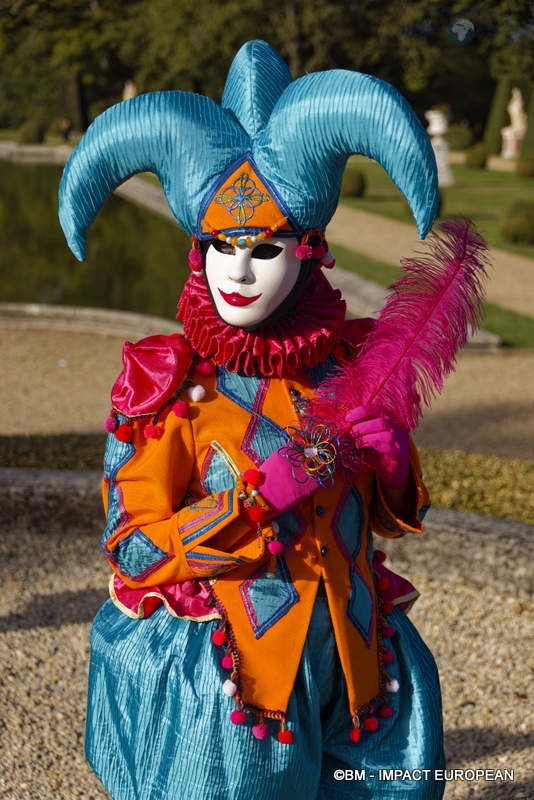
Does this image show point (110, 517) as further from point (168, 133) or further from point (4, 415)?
point (4, 415)

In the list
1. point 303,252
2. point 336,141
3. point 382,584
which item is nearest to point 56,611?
point 382,584

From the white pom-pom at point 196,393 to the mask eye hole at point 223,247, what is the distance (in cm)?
30

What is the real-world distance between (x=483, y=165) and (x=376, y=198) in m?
10.4

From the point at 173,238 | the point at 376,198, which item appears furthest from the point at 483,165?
the point at 173,238

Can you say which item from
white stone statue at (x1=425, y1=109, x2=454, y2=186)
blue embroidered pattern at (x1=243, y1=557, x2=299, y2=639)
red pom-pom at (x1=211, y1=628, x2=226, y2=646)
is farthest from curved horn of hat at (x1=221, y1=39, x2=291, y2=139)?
white stone statue at (x1=425, y1=109, x2=454, y2=186)

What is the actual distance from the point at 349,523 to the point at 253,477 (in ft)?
1.07

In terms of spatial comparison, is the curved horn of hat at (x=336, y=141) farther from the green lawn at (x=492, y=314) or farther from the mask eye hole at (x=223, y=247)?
the green lawn at (x=492, y=314)

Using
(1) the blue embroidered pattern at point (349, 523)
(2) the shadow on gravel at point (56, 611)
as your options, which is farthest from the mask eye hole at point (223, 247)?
(2) the shadow on gravel at point (56, 611)

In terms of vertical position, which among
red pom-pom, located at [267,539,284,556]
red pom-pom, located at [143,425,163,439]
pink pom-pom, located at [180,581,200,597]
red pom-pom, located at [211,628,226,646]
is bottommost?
red pom-pom, located at [211,628,226,646]

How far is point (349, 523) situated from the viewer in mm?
2541

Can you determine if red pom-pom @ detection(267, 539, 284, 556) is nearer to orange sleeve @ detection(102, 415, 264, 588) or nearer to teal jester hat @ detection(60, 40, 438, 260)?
orange sleeve @ detection(102, 415, 264, 588)

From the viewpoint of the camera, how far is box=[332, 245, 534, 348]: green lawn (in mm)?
10344

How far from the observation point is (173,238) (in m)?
18.3

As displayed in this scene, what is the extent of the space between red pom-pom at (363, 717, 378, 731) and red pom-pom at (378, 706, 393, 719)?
0.03 meters
